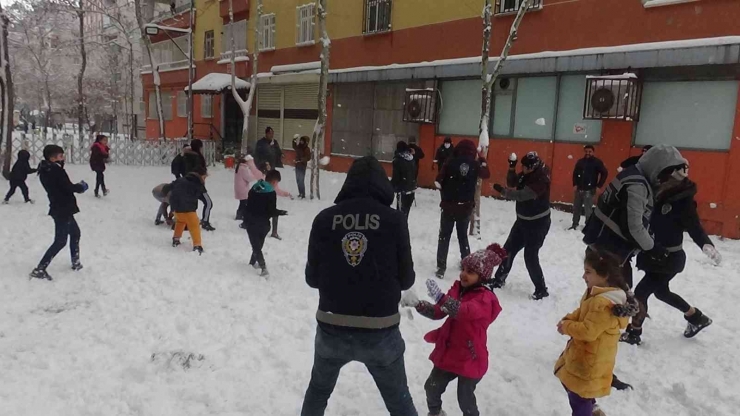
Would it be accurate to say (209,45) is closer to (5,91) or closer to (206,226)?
(5,91)

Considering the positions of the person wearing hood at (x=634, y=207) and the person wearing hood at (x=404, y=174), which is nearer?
the person wearing hood at (x=634, y=207)

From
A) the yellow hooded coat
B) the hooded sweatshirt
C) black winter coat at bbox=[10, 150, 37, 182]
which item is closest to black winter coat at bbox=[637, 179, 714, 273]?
the hooded sweatshirt

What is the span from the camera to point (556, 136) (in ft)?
43.5

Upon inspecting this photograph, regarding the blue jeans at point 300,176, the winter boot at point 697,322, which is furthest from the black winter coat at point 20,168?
the winter boot at point 697,322

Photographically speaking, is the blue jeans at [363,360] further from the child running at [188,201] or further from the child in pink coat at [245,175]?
the child in pink coat at [245,175]

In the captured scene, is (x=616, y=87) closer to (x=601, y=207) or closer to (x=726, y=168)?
(x=726, y=168)

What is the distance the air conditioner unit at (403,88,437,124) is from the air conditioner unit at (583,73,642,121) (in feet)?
17.0

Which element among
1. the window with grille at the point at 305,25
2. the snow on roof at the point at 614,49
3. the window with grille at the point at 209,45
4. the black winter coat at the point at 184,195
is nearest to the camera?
the black winter coat at the point at 184,195

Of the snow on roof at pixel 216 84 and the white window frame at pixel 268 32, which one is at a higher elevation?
the white window frame at pixel 268 32

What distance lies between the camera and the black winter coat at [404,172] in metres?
10.2

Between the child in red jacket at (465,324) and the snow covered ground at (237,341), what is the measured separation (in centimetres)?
58

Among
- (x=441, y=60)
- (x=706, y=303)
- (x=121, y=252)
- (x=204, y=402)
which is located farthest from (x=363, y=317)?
(x=441, y=60)

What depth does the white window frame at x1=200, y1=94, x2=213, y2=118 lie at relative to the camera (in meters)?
28.7

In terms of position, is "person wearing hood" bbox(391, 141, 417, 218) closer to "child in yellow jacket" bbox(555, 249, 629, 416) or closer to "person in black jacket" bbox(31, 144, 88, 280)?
"person in black jacket" bbox(31, 144, 88, 280)
